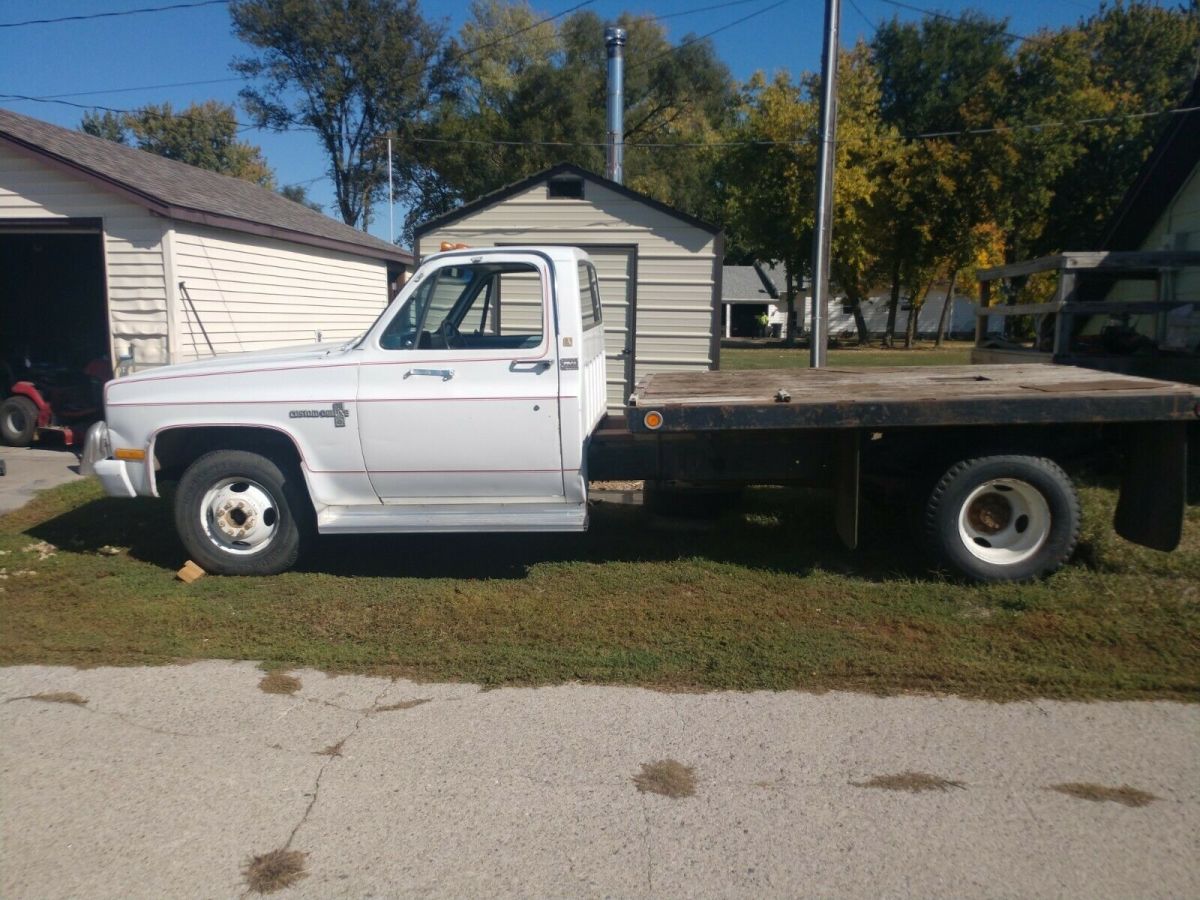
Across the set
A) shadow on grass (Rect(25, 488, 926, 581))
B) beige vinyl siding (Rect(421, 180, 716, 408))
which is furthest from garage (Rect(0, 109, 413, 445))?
shadow on grass (Rect(25, 488, 926, 581))

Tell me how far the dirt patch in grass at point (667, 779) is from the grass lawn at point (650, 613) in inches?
34.3

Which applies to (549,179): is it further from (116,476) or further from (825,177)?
(116,476)

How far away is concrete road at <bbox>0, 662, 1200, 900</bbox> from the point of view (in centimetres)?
356

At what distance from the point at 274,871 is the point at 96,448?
426 cm

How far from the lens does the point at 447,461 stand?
6.44 meters

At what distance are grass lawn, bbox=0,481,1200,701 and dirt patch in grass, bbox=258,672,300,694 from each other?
149 millimetres

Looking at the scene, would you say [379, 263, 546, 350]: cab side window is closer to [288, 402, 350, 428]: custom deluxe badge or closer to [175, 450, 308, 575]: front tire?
[288, 402, 350, 428]: custom deluxe badge

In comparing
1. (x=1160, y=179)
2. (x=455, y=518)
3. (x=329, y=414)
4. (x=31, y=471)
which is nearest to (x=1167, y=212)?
(x=1160, y=179)

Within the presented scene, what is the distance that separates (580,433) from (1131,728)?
3.36m

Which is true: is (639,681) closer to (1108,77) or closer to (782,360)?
(782,360)

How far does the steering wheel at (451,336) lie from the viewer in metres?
6.63

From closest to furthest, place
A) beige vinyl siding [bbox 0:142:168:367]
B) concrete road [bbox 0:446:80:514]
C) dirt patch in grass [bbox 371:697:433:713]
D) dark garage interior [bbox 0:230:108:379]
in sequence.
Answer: dirt patch in grass [bbox 371:697:433:713] → concrete road [bbox 0:446:80:514] → beige vinyl siding [bbox 0:142:168:367] → dark garage interior [bbox 0:230:108:379]

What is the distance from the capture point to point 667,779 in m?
4.26

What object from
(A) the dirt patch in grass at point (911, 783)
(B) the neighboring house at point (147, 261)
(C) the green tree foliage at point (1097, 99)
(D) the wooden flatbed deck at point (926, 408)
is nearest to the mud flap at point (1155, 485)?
(D) the wooden flatbed deck at point (926, 408)
